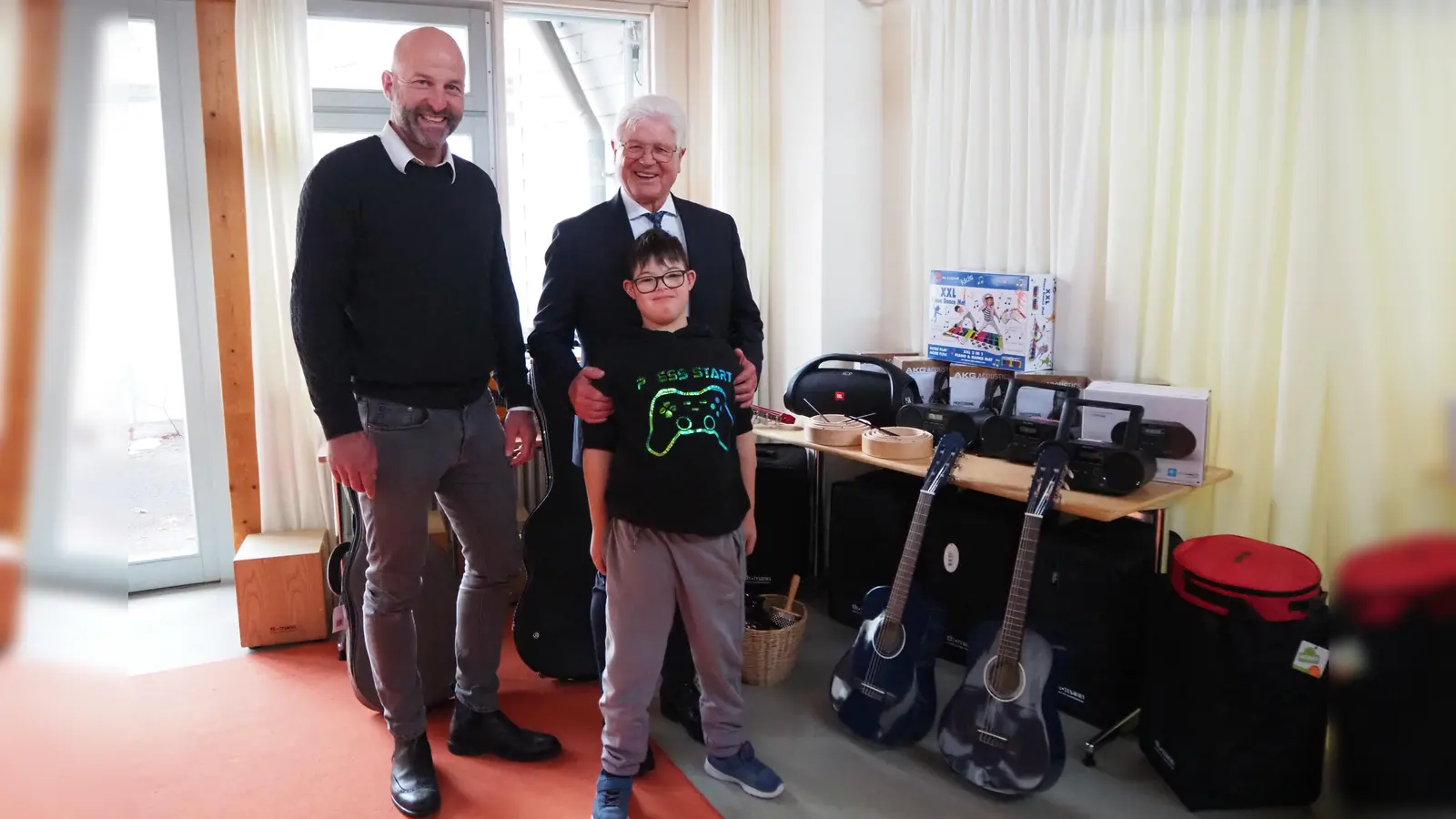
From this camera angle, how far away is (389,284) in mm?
1805

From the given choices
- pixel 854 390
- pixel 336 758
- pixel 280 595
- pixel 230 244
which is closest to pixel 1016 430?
pixel 854 390

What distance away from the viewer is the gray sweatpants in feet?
5.90

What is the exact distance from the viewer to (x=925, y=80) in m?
2.98

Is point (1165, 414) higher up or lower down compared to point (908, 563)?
higher up

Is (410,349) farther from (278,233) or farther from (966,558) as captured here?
(966,558)

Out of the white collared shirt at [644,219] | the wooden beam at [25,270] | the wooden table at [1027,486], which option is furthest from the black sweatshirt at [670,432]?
the wooden beam at [25,270]

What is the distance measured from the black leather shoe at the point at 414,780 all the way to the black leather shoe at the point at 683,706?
1.90 ft

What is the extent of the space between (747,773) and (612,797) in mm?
311

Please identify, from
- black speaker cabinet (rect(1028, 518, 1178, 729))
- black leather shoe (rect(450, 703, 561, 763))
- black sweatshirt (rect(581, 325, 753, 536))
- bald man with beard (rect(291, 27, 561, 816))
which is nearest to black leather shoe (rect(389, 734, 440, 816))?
bald man with beard (rect(291, 27, 561, 816))

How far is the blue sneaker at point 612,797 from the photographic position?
1.83 m

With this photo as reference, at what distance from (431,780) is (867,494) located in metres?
1.41

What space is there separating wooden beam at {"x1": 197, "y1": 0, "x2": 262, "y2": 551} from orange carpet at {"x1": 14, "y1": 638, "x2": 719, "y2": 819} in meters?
0.79

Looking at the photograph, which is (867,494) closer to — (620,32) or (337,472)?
(337,472)

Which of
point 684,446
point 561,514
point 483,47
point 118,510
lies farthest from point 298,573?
point 118,510
